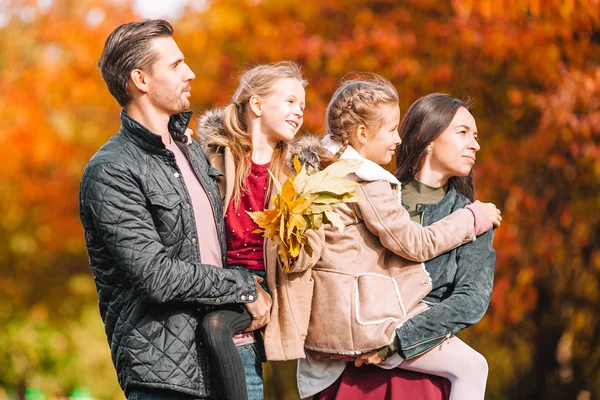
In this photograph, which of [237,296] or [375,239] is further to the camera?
[375,239]

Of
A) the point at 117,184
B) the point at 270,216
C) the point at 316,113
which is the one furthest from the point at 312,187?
the point at 316,113

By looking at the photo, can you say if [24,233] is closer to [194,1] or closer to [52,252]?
[52,252]

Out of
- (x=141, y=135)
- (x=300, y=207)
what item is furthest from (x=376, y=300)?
(x=141, y=135)

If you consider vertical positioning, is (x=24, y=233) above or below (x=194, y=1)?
below

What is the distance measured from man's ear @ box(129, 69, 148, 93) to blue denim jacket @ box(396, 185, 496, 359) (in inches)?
44.4

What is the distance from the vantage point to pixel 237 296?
287cm

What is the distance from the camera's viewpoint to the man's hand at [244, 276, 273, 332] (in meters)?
2.97

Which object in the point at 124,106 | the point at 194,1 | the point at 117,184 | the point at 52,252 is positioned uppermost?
the point at 194,1

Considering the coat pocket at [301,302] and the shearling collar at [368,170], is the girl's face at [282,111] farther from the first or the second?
the coat pocket at [301,302]

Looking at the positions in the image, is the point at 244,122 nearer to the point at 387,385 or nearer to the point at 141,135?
the point at 141,135

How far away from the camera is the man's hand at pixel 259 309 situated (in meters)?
2.97

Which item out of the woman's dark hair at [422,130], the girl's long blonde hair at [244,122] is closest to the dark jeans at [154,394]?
Result: the girl's long blonde hair at [244,122]

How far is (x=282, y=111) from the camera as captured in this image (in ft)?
10.5

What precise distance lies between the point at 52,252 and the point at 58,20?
2.59m
